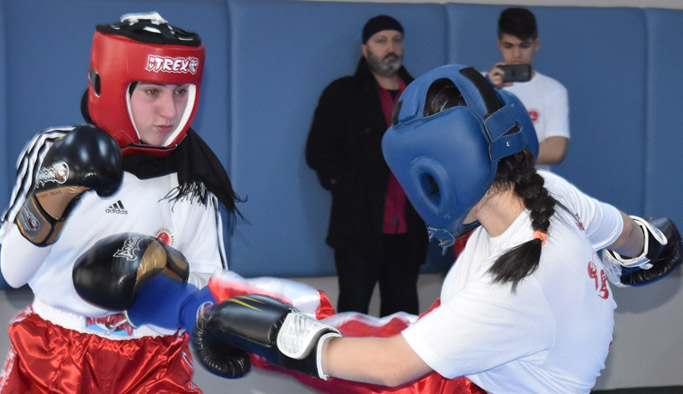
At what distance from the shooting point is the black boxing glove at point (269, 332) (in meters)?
1.46

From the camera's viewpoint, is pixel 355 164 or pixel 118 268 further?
pixel 355 164

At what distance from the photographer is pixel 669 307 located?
165 inches

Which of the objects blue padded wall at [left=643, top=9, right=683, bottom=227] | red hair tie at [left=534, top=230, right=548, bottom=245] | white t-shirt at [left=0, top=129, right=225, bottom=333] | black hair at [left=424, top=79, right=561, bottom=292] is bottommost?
blue padded wall at [left=643, top=9, right=683, bottom=227]

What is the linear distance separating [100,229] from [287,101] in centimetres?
204

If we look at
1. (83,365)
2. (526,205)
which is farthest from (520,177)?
(83,365)

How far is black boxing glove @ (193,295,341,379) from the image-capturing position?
4.79 feet

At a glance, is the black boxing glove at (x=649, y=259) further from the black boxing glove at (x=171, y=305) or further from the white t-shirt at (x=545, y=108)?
the white t-shirt at (x=545, y=108)

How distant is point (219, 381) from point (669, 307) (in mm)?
2127

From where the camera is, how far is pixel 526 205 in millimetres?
1543

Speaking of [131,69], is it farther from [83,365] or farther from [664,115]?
[664,115]

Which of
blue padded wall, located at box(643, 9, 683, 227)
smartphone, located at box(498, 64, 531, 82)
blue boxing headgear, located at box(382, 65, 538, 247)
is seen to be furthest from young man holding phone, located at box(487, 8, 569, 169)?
blue boxing headgear, located at box(382, 65, 538, 247)

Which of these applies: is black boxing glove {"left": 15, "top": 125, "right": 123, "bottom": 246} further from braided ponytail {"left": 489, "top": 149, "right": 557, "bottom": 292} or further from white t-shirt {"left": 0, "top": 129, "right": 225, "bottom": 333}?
braided ponytail {"left": 489, "top": 149, "right": 557, "bottom": 292}

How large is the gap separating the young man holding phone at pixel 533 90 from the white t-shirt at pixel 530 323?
6.27ft

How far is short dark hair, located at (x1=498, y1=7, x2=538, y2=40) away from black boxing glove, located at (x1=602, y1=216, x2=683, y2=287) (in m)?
1.60
